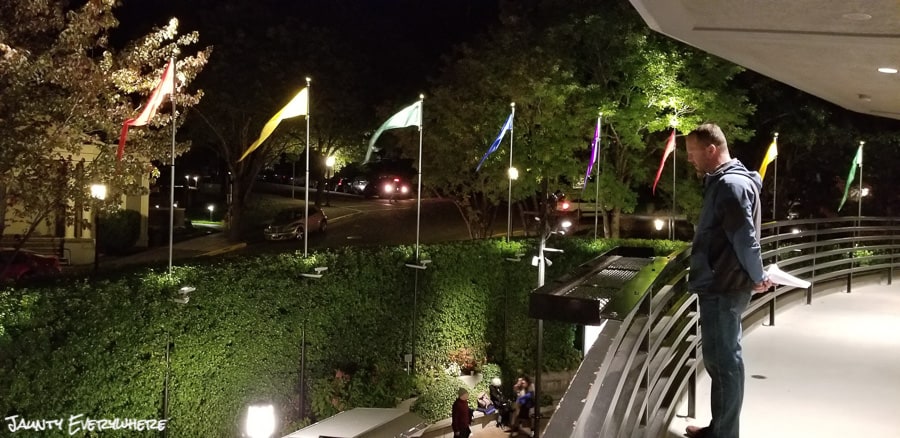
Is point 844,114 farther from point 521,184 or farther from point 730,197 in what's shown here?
point 730,197

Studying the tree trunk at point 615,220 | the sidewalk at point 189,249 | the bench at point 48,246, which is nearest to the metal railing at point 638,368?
the tree trunk at point 615,220

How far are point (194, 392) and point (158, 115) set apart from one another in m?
5.57

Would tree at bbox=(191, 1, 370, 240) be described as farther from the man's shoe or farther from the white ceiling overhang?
the man's shoe

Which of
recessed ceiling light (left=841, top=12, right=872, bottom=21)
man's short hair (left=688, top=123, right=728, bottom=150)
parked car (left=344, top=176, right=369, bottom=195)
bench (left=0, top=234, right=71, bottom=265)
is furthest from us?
parked car (left=344, top=176, right=369, bottom=195)

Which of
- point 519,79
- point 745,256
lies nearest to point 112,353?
point 745,256

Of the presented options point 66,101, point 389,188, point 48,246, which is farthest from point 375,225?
point 66,101

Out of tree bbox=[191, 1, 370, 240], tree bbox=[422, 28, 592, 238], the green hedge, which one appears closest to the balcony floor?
the green hedge

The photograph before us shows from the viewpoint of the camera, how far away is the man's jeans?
3.97 meters

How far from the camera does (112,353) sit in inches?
356

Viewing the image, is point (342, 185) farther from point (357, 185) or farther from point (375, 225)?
point (375, 225)

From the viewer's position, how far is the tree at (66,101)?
38.2ft

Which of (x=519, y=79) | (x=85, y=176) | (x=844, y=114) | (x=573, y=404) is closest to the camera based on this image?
(x=573, y=404)

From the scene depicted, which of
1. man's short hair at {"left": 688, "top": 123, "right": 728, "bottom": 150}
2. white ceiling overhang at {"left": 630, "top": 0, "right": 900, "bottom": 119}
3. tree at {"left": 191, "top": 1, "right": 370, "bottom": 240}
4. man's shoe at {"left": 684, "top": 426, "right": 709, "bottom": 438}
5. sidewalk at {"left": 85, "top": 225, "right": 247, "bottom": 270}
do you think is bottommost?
sidewalk at {"left": 85, "top": 225, "right": 247, "bottom": 270}

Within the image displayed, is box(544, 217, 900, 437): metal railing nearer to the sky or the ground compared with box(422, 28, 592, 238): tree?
nearer to the ground
